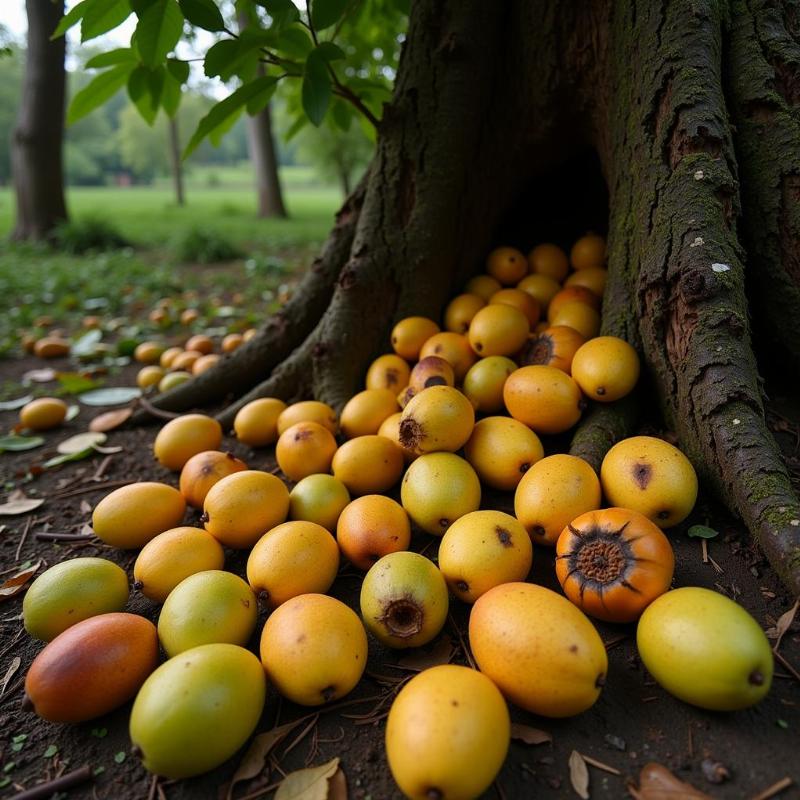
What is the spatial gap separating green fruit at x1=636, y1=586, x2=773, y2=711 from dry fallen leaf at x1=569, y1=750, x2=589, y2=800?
36 cm

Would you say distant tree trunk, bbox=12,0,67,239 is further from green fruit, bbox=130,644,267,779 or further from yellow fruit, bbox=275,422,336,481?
green fruit, bbox=130,644,267,779

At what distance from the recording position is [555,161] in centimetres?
400

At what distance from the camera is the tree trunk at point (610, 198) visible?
2.37 metres

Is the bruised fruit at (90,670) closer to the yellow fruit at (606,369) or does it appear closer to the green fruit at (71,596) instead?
the green fruit at (71,596)

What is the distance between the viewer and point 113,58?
3.11 m

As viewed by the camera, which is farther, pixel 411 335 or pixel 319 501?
pixel 411 335

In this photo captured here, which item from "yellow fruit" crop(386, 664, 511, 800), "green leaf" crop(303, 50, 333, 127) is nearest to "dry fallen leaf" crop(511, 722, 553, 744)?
"yellow fruit" crop(386, 664, 511, 800)

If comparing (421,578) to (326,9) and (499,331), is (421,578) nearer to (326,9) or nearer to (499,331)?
(499,331)

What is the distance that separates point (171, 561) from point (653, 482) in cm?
201

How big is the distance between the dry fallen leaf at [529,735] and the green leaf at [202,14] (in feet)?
10.9

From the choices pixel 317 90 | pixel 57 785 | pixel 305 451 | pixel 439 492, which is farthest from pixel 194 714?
pixel 317 90

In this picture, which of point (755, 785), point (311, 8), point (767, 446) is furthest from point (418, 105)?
point (755, 785)

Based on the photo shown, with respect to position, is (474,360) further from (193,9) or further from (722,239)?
(193,9)

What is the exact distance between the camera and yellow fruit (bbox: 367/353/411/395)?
3.32 metres
